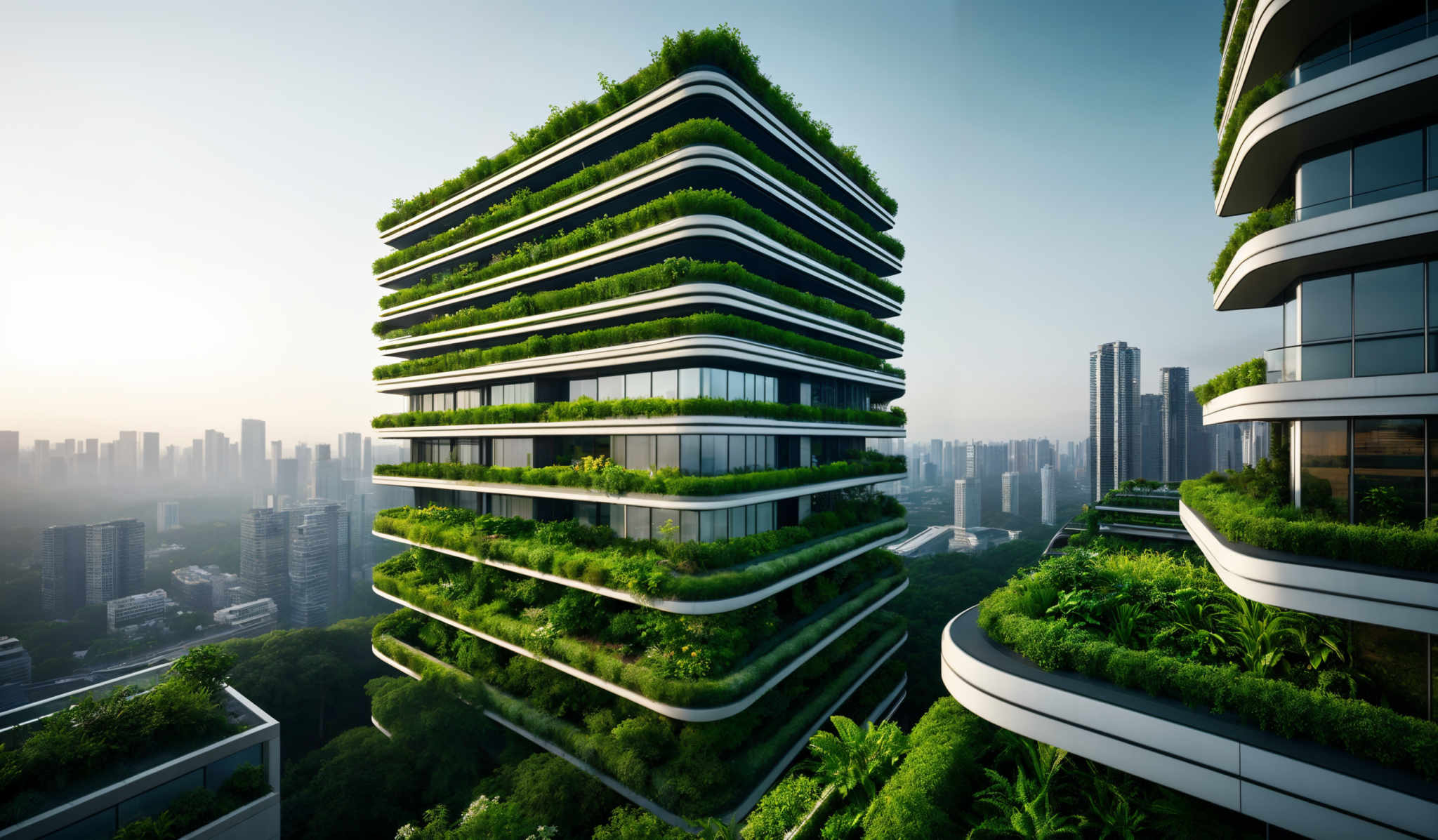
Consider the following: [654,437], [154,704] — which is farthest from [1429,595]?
[154,704]

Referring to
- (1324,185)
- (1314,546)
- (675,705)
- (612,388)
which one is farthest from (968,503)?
(1314,546)

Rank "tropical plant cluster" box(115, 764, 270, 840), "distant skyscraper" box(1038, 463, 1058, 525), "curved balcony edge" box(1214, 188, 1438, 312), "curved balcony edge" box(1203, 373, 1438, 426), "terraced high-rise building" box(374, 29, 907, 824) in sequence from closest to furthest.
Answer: "curved balcony edge" box(1203, 373, 1438, 426) → "curved balcony edge" box(1214, 188, 1438, 312) → "tropical plant cluster" box(115, 764, 270, 840) → "terraced high-rise building" box(374, 29, 907, 824) → "distant skyscraper" box(1038, 463, 1058, 525)

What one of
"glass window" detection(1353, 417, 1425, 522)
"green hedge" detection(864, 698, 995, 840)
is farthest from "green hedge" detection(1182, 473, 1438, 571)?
"green hedge" detection(864, 698, 995, 840)

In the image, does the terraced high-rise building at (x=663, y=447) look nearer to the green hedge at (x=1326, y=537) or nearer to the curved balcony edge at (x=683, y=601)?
the curved balcony edge at (x=683, y=601)

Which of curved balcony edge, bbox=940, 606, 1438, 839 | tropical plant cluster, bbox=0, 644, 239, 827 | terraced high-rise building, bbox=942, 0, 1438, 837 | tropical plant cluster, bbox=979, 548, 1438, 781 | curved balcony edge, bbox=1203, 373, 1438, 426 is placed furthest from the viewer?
tropical plant cluster, bbox=0, 644, 239, 827

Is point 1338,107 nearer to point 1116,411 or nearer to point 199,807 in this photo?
point 199,807

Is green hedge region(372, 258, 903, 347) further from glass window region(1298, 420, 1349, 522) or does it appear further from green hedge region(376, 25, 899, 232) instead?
glass window region(1298, 420, 1349, 522)
